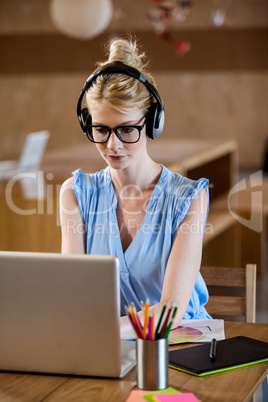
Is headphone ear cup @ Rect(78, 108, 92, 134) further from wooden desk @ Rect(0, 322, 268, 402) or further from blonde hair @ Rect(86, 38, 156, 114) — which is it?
wooden desk @ Rect(0, 322, 268, 402)

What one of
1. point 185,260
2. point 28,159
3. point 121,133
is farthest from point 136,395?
point 28,159

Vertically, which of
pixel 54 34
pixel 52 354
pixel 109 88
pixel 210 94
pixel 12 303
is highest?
pixel 54 34

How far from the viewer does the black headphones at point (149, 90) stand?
1.69 metres

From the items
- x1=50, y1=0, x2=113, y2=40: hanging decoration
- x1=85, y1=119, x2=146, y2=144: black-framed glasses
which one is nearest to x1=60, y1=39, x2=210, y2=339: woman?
x1=85, y1=119, x2=146, y2=144: black-framed glasses

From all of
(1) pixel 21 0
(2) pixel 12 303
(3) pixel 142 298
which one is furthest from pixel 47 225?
(1) pixel 21 0

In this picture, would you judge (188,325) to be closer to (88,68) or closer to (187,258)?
(187,258)

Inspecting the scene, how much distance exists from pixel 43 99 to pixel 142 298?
388 inches

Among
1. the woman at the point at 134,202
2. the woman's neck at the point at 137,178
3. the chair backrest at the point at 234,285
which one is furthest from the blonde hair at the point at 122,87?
the chair backrest at the point at 234,285

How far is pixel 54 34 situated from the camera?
1118 centimetres

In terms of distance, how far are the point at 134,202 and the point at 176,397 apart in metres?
0.82

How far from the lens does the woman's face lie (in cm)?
169

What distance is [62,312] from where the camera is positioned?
1243mm

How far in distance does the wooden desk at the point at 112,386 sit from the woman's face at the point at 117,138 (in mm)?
635

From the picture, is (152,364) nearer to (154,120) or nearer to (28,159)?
(154,120)
